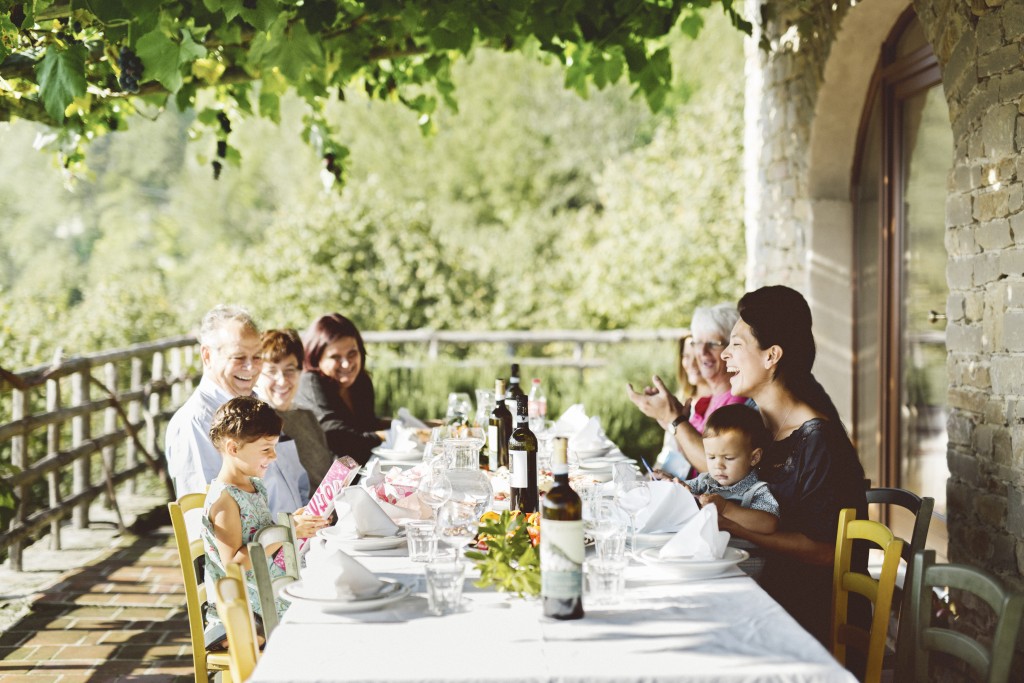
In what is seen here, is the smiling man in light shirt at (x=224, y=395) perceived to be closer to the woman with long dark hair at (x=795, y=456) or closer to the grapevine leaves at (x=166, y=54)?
the grapevine leaves at (x=166, y=54)

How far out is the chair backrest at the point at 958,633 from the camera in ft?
7.02

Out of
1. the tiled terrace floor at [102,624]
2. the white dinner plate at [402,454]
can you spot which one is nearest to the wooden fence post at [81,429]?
the tiled terrace floor at [102,624]

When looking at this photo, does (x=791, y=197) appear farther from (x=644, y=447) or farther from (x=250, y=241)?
(x=250, y=241)

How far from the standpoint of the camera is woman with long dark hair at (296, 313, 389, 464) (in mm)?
5168

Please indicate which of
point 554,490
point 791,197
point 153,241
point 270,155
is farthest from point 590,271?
point 153,241

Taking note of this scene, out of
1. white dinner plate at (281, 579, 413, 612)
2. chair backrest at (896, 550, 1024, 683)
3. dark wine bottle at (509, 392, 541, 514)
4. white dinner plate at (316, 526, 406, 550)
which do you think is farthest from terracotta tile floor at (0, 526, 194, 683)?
chair backrest at (896, 550, 1024, 683)

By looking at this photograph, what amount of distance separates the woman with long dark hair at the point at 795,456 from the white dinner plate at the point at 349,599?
1.05m

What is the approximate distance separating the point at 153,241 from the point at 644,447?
32.1 metres

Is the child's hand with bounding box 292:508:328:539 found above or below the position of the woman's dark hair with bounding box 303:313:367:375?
below

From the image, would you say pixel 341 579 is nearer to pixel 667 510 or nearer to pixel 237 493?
pixel 237 493

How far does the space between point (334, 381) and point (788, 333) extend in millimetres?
2545

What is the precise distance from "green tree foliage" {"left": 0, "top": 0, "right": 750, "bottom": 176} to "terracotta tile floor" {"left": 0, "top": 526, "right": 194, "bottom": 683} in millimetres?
2116

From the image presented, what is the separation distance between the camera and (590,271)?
671 inches

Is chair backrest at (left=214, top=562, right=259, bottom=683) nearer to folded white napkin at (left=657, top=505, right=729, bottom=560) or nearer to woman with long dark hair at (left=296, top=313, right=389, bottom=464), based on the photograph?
folded white napkin at (left=657, top=505, right=729, bottom=560)
